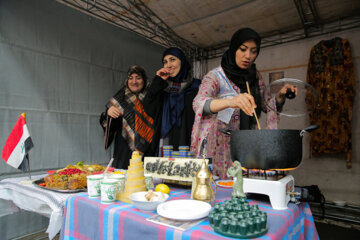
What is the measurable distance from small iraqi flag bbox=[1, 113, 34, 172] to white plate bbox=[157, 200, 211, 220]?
111 centimetres

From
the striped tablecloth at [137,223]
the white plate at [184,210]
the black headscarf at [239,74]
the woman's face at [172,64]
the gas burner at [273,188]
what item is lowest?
the striped tablecloth at [137,223]

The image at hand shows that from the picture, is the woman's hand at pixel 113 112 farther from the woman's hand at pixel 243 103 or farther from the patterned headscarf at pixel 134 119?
the woman's hand at pixel 243 103

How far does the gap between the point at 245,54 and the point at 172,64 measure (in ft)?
2.18

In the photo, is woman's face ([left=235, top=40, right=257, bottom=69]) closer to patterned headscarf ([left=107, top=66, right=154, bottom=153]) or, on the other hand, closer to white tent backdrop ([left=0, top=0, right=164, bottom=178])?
patterned headscarf ([left=107, top=66, right=154, bottom=153])

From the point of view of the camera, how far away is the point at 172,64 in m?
1.74

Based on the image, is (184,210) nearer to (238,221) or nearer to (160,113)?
(238,221)

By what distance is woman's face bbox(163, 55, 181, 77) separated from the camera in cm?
173

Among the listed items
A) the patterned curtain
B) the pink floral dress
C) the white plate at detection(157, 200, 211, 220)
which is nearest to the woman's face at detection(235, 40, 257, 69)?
the pink floral dress

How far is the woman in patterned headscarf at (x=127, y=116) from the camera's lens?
2117 mm

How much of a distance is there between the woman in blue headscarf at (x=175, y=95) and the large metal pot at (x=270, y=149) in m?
1.01

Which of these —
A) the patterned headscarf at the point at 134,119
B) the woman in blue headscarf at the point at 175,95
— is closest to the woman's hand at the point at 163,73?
the woman in blue headscarf at the point at 175,95

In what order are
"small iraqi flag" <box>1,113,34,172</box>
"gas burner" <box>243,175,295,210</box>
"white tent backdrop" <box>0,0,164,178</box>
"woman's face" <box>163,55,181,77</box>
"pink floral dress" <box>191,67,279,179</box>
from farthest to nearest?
"white tent backdrop" <box>0,0,164,178</box>
"woman's face" <box>163,55,181,77</box>
"small iraqi flag" <box>1,113,34,172</box>
"pink floral dress" <box>191,67,279,179</box>
"gas burner" <box>243,175,295,210</box>

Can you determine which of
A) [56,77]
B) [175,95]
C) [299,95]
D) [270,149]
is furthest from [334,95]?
[56,77]

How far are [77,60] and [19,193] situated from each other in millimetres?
1693
